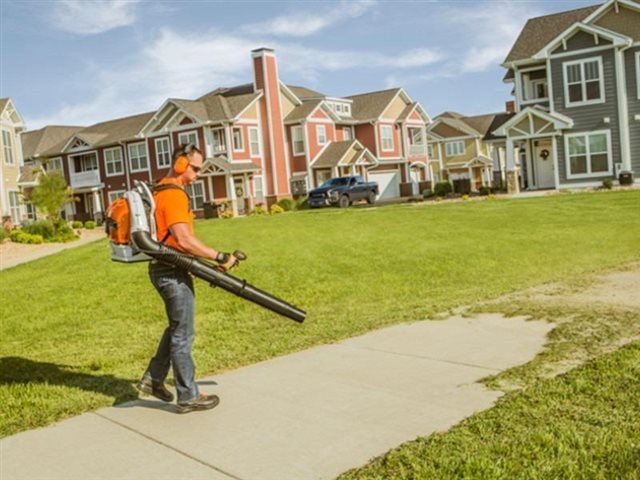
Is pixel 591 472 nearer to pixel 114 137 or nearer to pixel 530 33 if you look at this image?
pixel 530 33

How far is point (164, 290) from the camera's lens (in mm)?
5336

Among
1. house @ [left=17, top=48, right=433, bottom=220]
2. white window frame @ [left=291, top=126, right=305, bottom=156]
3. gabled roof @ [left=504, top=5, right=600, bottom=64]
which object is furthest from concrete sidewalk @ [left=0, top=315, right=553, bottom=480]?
white window frame @ [left=291, top=126, right=305, bottom=156]

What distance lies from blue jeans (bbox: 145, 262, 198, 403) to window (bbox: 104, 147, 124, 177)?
52314 mm

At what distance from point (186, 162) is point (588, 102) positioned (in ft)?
102

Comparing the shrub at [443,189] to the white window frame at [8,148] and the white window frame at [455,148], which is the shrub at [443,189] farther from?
the white window frame at [455,148]

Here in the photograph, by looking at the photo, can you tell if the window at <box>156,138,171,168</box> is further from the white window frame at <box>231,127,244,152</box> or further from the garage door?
the garage door

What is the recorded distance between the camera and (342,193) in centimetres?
4103

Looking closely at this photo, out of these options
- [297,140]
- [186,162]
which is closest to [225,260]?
[186,162]

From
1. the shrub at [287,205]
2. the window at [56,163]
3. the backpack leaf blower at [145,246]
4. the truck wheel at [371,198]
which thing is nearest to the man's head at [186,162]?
the backpack leaf blower at [145,246]

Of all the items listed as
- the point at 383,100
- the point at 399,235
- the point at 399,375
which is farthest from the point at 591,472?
the point at 383,100

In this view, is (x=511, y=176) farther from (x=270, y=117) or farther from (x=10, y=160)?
(x=10, y=160)

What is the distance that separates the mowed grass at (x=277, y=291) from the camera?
701cm

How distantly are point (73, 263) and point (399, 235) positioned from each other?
24.6ft

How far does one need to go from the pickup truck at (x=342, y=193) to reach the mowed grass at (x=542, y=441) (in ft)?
117
